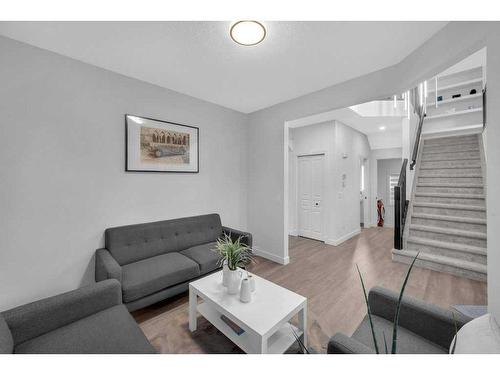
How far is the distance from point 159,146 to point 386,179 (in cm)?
674

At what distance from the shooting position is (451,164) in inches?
166

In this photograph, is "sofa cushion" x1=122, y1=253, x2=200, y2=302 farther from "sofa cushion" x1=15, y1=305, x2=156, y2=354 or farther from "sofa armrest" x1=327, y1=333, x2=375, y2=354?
"sofa armrest" x1=327, y1=333, x2=375, y2=354

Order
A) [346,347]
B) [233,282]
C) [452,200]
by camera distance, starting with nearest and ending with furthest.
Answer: [346,347], [233,282], [452,200]

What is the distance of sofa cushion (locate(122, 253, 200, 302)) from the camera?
1882 millimetres

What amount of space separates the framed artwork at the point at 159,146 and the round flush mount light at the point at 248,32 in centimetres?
149

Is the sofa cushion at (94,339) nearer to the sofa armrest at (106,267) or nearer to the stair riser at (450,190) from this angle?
the sofa armrest at (106,267)

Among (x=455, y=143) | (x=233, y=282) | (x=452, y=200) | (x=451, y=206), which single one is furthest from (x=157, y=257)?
(x=455, y=143)

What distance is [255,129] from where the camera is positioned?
12.4 feet

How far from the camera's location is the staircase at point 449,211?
2.98 meters

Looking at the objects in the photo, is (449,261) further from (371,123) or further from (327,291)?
(371,123)

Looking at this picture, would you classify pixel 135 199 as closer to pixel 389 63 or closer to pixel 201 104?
pixel 201 104

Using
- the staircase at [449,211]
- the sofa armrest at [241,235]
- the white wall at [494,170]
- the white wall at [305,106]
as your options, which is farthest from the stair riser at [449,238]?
the sofa armrest at [241,235]

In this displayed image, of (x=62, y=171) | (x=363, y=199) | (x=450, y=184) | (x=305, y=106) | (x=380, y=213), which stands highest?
(x=305, y=106)

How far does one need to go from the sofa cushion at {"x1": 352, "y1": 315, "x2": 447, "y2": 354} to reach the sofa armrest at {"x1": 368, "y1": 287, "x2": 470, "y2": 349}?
0.04 metres
